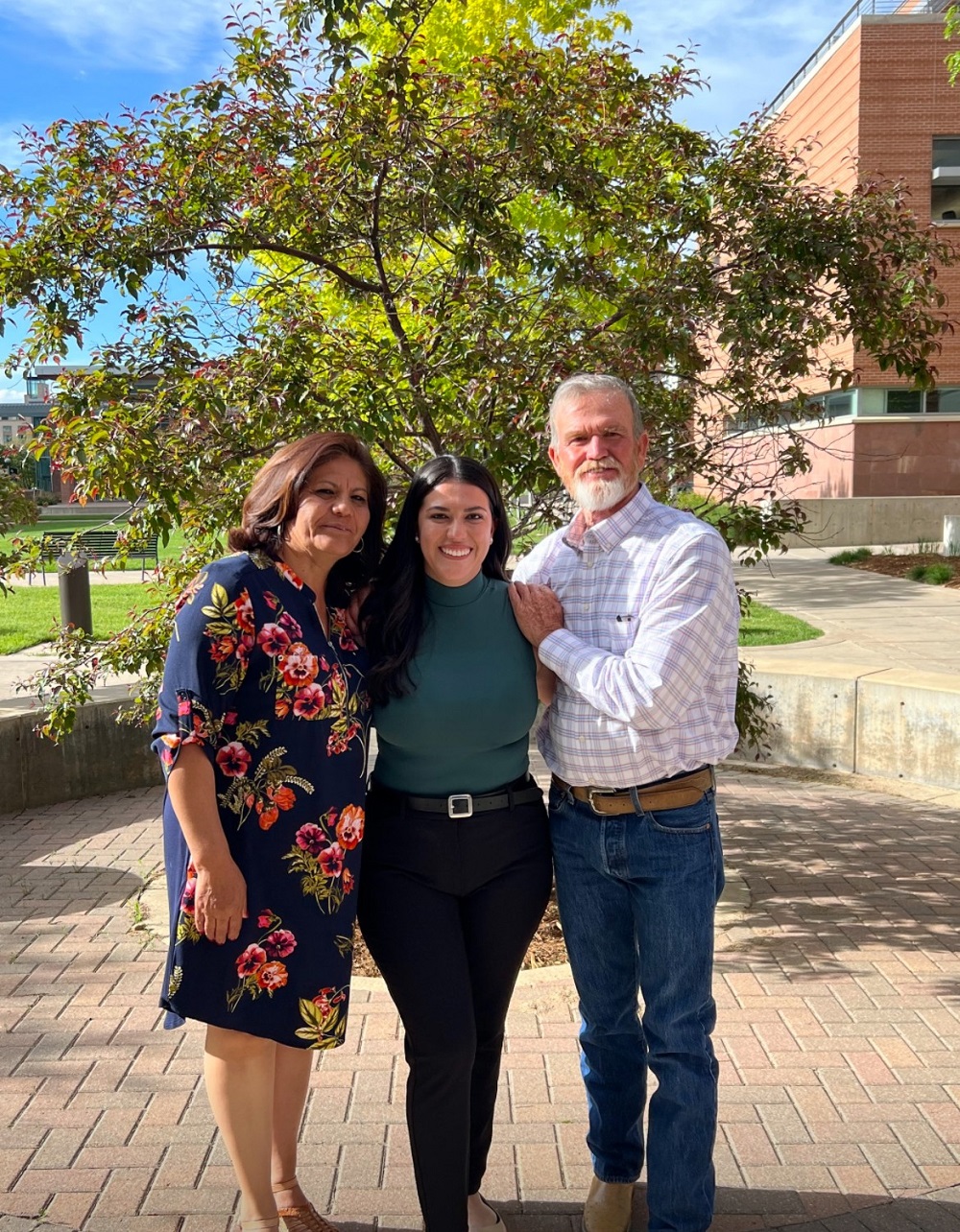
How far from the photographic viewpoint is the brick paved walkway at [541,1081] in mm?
3021

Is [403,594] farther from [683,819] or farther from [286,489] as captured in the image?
[683,819]

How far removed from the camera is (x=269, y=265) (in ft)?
19.4

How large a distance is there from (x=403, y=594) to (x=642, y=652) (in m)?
0.54

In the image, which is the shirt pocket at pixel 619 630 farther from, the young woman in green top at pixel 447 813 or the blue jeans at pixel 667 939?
the blue jeans at pixel 667 939

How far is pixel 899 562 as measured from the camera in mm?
20000

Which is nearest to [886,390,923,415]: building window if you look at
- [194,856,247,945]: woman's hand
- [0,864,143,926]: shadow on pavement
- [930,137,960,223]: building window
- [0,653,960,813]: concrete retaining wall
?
[930,137,960,223]: building window

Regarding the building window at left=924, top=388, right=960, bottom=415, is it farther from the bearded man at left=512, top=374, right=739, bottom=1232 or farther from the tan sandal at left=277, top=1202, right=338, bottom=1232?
the tan sandal at left=277, top=1202, right=338, bottom=1232

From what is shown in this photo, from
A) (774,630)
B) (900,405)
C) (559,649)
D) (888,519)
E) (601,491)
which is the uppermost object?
(900,405)

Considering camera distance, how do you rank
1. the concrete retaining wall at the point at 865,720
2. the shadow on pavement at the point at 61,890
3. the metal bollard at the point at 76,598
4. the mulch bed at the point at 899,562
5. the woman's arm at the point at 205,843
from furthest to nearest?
1. the mulch bed at the point at 899,562
2. the metal bollard at the point at 76,598
3. the concrete retaining wall at the point at 865,720
4. the shadow on pavement at the point at 61,890
5. the woman's arm at the point at 205,843

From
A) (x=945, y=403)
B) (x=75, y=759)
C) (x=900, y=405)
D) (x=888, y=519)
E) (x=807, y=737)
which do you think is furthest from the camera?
(x=945, y=403)

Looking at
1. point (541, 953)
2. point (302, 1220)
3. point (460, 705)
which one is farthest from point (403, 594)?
point (541, 953)

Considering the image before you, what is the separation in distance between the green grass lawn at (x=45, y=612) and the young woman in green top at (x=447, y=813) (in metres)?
8.82

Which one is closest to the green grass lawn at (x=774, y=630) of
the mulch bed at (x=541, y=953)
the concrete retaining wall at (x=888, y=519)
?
the mulch bed at (x=541, y=953)

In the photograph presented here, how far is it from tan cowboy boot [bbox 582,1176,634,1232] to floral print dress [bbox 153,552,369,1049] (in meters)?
0.84
